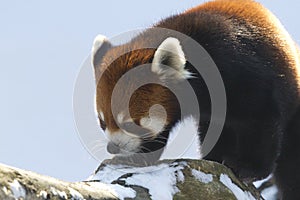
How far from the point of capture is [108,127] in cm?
413

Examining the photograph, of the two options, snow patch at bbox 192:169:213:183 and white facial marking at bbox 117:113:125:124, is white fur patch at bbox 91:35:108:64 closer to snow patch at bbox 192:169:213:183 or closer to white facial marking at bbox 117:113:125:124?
white facial marking at bbox 117:113:125:124

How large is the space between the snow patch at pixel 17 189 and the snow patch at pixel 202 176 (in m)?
1.28

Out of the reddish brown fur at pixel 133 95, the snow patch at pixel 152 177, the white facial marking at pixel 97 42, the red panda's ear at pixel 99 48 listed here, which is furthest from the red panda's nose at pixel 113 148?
the white facial marking at pixel 97 42

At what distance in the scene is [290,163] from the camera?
4.61 metres

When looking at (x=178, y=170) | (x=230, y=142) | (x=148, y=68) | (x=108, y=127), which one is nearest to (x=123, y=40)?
(x=148, y=68)

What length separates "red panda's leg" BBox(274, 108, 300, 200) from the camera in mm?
4543

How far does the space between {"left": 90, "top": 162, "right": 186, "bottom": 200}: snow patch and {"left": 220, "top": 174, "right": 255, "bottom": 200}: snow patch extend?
0.27 meters

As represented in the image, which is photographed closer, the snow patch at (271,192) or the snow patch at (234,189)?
the snow patch at (234,189)

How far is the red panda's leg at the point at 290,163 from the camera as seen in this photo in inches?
179

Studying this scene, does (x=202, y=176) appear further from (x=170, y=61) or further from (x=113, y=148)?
(x=170, y=61)

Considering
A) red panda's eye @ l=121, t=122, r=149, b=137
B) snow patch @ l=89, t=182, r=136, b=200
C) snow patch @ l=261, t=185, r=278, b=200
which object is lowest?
snow patch @ l=261, t=185, r=278, b=200

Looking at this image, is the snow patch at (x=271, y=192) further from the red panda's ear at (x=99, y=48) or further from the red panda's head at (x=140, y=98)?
the red panda's ear at (x=99, y=48)

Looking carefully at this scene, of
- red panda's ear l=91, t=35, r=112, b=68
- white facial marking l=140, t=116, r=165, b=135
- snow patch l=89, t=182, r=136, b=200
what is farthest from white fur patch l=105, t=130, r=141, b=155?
snow patch l=89, t=182, r=136, b=200

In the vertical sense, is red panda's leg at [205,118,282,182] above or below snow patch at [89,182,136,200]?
below
